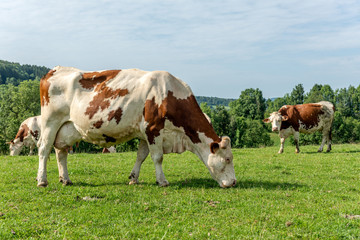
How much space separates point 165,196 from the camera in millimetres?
7379

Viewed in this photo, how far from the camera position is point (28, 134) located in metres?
29.4

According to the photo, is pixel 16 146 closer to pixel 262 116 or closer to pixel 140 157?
pixel 140 157

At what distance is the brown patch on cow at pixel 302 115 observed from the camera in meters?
19.7

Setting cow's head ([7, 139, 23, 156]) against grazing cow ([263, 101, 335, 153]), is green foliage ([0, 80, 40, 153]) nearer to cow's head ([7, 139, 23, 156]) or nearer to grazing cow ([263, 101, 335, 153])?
cow's head ([7, 139, 23, 156])

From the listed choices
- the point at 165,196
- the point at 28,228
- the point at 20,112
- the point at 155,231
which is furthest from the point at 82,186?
the point at 20,112

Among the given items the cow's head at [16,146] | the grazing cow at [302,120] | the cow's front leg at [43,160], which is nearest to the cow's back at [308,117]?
the grazing cow at [302,120]

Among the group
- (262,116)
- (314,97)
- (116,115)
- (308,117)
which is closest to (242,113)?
(262,116)

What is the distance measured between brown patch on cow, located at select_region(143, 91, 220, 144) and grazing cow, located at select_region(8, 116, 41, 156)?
75.1 feet

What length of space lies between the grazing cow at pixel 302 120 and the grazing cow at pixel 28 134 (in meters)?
20.2

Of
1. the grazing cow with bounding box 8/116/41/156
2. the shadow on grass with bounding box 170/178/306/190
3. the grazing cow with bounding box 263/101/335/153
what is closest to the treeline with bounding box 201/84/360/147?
the grazing cow with bounding box 263/101/335/153

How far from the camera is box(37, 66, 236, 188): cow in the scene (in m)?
A: 8.30

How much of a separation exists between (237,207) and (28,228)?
157 inches

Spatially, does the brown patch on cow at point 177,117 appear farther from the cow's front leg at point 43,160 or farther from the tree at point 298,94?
the tree at point 298,94

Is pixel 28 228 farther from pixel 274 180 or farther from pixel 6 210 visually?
pixel 274 180
